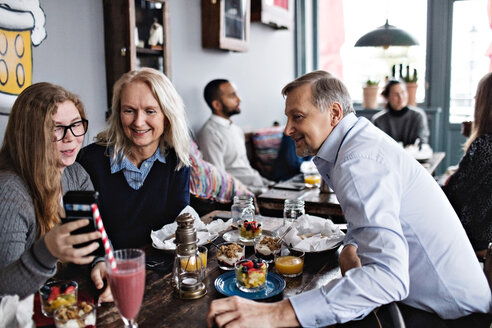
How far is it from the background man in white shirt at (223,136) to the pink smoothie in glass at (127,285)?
300cm

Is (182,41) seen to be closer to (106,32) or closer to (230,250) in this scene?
(106,32)

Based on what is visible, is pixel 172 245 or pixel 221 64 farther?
pixel 221 64

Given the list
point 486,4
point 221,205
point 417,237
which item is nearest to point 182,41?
point 221,205

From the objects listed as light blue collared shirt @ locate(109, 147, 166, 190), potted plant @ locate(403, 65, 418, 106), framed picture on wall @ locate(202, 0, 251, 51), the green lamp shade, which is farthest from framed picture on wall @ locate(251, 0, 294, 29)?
light blue collared shirt @ locate(109, 147, 166, 190)

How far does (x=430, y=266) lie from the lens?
149 cm

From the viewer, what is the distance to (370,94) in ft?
20.9

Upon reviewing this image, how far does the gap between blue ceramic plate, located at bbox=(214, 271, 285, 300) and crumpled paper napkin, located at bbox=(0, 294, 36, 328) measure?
0.53 m

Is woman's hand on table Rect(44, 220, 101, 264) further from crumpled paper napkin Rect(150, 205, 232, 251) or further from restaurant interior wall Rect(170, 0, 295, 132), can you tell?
restaurant interior wall Rect(170, 0, 295, 132)

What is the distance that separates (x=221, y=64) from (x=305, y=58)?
7.36 ft

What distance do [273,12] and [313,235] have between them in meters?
3.82

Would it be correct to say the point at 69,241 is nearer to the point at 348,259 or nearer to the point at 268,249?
the point at 268,249

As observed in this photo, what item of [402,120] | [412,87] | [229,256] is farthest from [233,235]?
[412,87]

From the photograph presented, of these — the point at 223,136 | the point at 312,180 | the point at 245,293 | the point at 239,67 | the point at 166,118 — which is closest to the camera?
the point at 245,293

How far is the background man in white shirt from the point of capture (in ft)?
13.7
